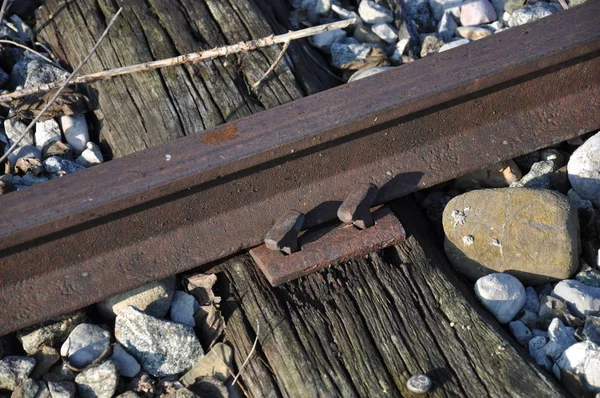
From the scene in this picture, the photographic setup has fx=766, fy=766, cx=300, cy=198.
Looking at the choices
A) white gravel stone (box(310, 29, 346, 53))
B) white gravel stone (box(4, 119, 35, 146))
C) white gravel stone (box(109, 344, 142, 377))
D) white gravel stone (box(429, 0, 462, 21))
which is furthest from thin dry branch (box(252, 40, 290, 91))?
white gravel stone (box(109, 344, 142, 377))

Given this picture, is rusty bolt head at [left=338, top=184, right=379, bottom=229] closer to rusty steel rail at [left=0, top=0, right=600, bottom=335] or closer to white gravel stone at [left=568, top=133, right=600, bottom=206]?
rusty steel rail at [left=0, top=0, right=600, bottom=335]

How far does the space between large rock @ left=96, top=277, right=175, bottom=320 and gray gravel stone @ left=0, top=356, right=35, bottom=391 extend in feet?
1.25

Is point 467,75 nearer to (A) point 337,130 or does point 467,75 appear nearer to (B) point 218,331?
(A) point 337,130

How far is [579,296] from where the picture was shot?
9.66 ft

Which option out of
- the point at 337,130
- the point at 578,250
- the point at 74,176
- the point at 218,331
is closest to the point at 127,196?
the point at 74,176

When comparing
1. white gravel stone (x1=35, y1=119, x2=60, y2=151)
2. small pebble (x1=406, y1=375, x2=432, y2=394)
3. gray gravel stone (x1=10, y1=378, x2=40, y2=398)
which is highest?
white gravel stone (x1=35, y1=119, x2=60, y2=151)

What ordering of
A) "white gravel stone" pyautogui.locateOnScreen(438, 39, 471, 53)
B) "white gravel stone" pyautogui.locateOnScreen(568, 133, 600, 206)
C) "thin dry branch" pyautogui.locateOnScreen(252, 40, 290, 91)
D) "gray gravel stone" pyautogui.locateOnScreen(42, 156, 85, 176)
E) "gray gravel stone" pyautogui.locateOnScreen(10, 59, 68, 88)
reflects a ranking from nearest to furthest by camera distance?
"white gravel stone" pyautogui.locateOnScreen(568, 133, 600, 206)
"gray gravel stone" pyautogui.locateOnScreen(42, 156, 85, 176)
"thin dry branch" pyautogui.locateOnScreen(252, 40, 290, 91)
"gray gravel stone" pyautogui.locateOnScreen(10, 59, 68, 88)
"white gravel stone" pyautogui.locateOnScreen(438, 39, 471, 53)

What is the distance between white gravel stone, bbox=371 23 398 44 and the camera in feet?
14.0

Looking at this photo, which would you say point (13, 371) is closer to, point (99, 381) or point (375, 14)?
point (99, 381)

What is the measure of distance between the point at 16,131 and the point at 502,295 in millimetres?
2412

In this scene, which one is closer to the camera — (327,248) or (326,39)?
(327,248)

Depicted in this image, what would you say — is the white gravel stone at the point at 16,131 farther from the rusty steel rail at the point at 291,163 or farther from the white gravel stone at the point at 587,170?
the white gravel stone at the point at 587,170

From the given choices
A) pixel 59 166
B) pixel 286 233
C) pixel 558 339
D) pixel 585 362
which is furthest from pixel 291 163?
pixel 585 362

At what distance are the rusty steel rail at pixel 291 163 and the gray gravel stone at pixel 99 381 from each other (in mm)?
311
